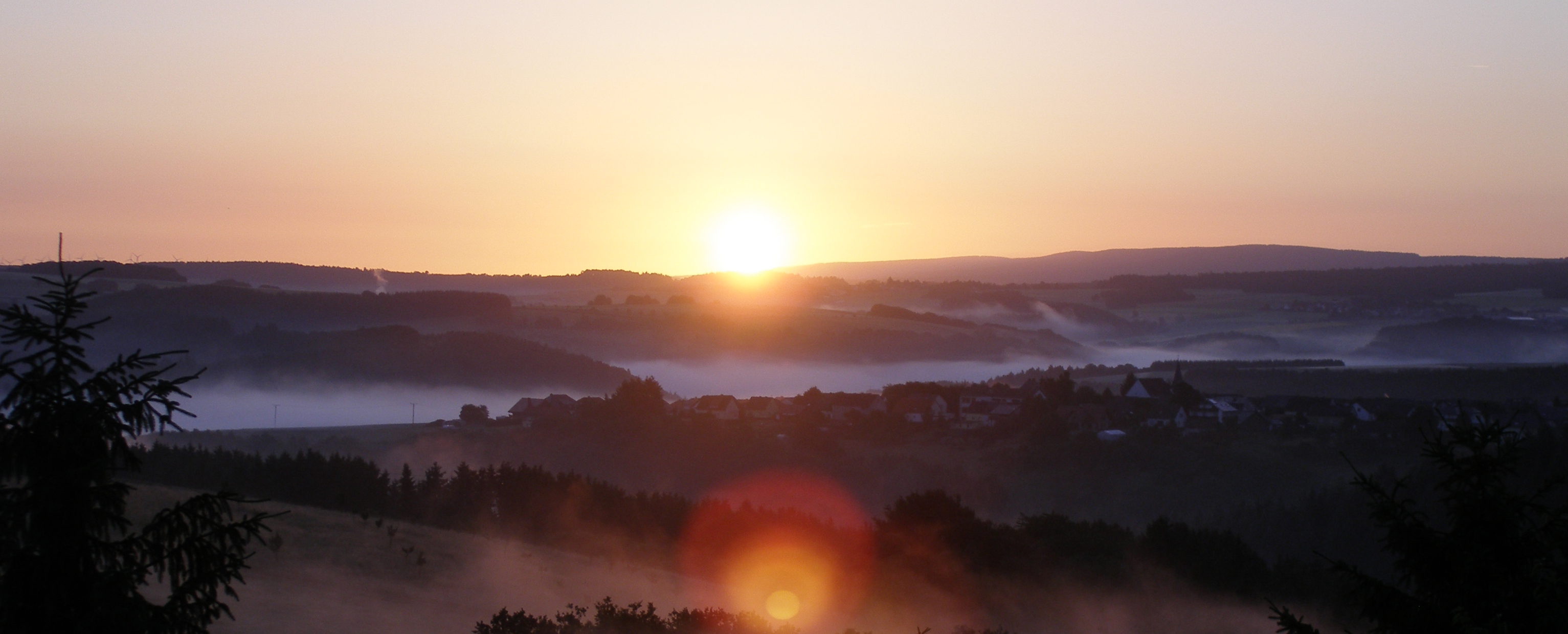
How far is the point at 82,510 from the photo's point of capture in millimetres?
5082

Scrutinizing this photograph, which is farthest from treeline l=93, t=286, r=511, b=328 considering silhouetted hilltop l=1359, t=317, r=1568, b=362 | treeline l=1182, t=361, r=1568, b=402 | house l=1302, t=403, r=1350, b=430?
silhouetted hilltop l=1359, t=317, r=1568, b=362

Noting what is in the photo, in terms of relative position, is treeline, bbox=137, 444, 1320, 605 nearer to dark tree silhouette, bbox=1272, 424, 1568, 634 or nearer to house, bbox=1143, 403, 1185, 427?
dark tree silhouette, bbox=1272, 424, 1568, 634

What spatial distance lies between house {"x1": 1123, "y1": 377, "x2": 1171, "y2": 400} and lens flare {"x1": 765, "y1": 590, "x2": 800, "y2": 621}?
99.4ft

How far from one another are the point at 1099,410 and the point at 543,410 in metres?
22.4

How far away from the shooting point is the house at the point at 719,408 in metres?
44.3

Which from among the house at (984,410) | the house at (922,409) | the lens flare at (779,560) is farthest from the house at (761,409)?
the lens flare at (779,560)

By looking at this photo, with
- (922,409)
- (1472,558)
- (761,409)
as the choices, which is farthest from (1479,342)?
(1472,558)

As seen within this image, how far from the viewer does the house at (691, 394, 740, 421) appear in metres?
44.3

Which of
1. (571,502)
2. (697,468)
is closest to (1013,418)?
(697,468)

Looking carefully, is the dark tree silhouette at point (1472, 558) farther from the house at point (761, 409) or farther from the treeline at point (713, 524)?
the house at point (761, 409)

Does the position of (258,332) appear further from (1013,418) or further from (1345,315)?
(1345,315)

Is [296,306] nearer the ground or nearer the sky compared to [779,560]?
nearer the sky

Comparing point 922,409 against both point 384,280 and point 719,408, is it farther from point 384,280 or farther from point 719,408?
point 384,280

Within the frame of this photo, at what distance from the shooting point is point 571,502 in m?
22.4
